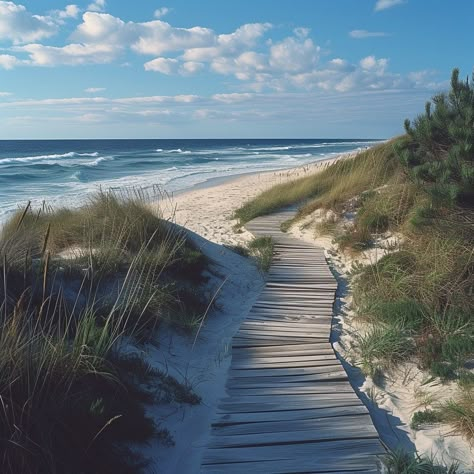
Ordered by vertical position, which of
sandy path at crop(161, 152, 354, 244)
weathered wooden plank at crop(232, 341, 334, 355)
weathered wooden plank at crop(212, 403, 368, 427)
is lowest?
weathered wooden plank at crop(212, 403, 368, 427)

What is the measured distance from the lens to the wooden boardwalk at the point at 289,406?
3492 mm

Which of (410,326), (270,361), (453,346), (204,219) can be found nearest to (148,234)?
(270,361)

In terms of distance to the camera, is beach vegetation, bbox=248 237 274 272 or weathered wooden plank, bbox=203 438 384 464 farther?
beach vegetation, bbox=248 237 274 272

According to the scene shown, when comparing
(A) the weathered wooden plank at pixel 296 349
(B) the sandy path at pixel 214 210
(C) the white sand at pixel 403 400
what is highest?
(B) the sandy path at pixel 214 210

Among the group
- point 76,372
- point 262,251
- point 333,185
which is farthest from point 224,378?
point 333,185

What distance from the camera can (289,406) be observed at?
4121 millimetres

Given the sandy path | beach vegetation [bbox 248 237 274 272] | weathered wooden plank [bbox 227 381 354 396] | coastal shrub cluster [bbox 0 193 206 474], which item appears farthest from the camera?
the sandy path

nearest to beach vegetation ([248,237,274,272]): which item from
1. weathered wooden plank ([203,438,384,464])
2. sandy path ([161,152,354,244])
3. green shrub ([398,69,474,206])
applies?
sandy path ([161,152,354,244])

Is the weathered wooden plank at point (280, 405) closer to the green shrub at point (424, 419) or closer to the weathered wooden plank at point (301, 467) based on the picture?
the green shrub at point (424, 419)

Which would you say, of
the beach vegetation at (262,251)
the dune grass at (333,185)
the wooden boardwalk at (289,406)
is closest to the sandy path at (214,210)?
the dune grass at (333,185)

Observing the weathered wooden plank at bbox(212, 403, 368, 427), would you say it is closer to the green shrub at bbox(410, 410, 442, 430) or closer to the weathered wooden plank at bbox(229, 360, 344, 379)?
the green shrub at bbox(410, 410, 442, 430)

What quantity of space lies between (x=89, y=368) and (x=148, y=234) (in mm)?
3610

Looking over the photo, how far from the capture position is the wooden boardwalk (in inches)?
137

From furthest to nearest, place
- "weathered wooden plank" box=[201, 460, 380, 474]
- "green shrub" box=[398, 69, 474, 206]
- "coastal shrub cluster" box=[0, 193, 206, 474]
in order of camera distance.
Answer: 1. "green shrub" box=[398, 69, 474, 206]
2. "weathered wooden plank" box=[201, 460, 380, 474]
3. "coastal shrub cluster" box=[0, 193, 206, 474]
